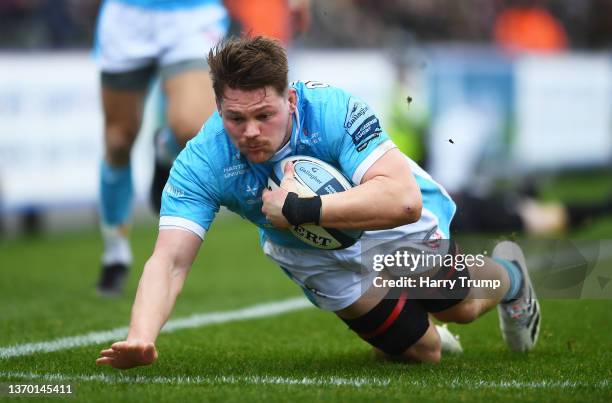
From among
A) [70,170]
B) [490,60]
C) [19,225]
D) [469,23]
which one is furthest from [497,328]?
[469,23]

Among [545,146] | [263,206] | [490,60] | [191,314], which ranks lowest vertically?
[545,146]

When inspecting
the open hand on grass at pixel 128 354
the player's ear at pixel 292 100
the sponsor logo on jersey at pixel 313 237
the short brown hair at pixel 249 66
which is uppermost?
the short brown hair at pixel 249 66

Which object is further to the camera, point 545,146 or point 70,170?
point 545,146

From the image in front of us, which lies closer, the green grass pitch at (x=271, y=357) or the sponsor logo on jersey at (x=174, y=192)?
the green grass pitch at (x=271, y=357)

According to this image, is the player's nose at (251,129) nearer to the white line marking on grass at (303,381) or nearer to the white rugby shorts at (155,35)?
the white line marking on grass at (303,381)

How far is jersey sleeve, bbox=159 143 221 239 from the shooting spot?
3.97 m

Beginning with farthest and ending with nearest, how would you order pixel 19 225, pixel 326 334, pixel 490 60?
1. pixel 490 60
2. pixel 19 225
3. pixel 326 334

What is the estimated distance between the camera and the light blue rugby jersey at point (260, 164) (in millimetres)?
4016

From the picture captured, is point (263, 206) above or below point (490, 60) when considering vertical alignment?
above

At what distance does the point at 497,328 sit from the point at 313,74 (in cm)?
791

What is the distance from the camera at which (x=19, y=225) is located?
12.1 meters

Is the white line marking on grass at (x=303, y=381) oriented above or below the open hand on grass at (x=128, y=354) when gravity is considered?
below

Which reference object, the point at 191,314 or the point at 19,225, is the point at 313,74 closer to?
the point at 19,225
